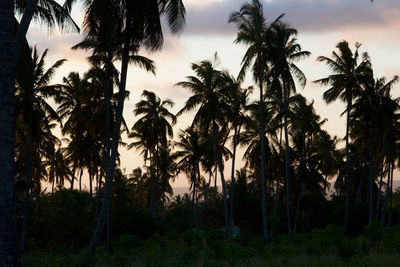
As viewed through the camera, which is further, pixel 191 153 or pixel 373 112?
pixel 191 153

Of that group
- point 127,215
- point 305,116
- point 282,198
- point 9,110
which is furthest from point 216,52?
point 9,110

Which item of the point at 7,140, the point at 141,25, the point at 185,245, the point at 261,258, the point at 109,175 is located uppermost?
the point at 141,25

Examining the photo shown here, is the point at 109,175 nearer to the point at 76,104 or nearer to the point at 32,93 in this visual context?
the point at 32,93

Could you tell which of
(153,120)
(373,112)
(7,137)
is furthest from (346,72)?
(7,137)

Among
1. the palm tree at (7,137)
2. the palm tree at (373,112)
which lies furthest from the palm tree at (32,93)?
the palm tree at (373,112)

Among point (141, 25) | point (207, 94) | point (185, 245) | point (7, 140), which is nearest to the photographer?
point (7, 140)

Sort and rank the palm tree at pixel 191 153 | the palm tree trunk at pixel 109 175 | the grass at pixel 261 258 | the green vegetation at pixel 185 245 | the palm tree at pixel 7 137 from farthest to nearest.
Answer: the palm tree at pixel 191 153 → the palm tree trunk at pixel 109 175 → the green vegetation at pixel 185 245 → the grass at pixel 261 258 → the palm tree at pixel 7 137

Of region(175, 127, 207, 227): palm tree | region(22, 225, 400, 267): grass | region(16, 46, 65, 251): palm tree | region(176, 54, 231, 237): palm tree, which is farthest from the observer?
region(175, 127, 207, 227): palm tree

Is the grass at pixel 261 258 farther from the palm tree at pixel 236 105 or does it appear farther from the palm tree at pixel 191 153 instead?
the palm tree at pixel 191 153

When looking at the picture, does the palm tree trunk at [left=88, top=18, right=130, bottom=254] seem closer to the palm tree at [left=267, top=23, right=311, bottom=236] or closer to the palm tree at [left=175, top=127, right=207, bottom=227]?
the palm tree at [left=267, top=23, right=311, bottom=236]

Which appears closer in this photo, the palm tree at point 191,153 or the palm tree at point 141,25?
the palm tree at point 141,25

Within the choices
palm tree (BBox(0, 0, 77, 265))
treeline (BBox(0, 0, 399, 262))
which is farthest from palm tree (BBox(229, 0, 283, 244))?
palm tree (BBox(0, 0, 77, 265))

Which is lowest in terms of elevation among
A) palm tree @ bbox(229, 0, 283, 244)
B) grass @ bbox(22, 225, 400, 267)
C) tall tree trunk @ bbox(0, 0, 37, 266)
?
grass @ bbox(22, 225, 400, 267)

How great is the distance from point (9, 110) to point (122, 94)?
28.6 ft
